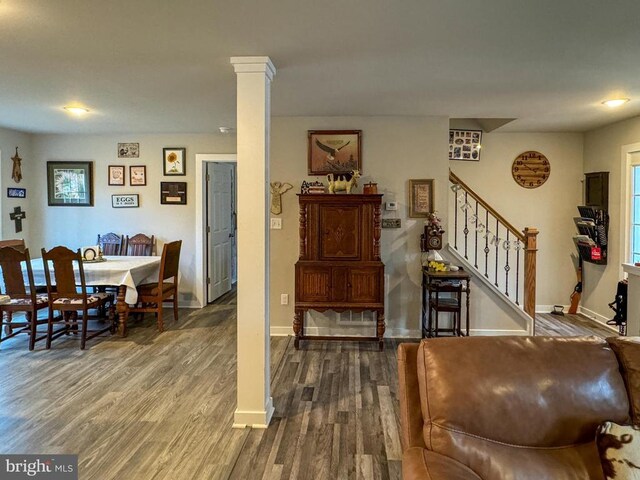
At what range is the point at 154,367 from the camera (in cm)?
396

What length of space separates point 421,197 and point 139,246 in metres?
3.82

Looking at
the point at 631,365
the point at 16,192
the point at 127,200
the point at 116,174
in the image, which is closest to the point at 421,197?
the point at 631,365

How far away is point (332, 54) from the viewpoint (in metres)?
2.80

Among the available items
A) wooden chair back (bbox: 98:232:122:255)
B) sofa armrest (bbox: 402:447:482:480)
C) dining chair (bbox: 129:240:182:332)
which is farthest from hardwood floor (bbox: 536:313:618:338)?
wooden chair back (bbox: 98:232:122:255)

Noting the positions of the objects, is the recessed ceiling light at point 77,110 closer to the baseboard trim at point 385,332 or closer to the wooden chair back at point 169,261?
the wooden chair back at point 169,261

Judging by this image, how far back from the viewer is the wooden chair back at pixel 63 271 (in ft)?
14.2

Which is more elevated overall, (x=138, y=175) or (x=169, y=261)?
(x=138, y=175)

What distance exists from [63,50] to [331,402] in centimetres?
293

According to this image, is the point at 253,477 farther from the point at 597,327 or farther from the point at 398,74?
the point at 597,327

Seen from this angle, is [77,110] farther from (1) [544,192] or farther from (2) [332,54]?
(1) [544,192]

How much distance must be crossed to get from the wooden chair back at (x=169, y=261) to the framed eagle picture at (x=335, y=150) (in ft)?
6.20

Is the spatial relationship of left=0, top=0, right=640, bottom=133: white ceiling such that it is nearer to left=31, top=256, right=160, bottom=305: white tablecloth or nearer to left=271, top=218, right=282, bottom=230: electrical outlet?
left=271, top=218, right=282, bottom=230: electrical outlet

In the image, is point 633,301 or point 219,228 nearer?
point 633,301

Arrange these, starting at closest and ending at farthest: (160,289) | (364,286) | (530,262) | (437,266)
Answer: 1. (364,286)
2. (437,266)
3. (530,262)
4. (160,289)
